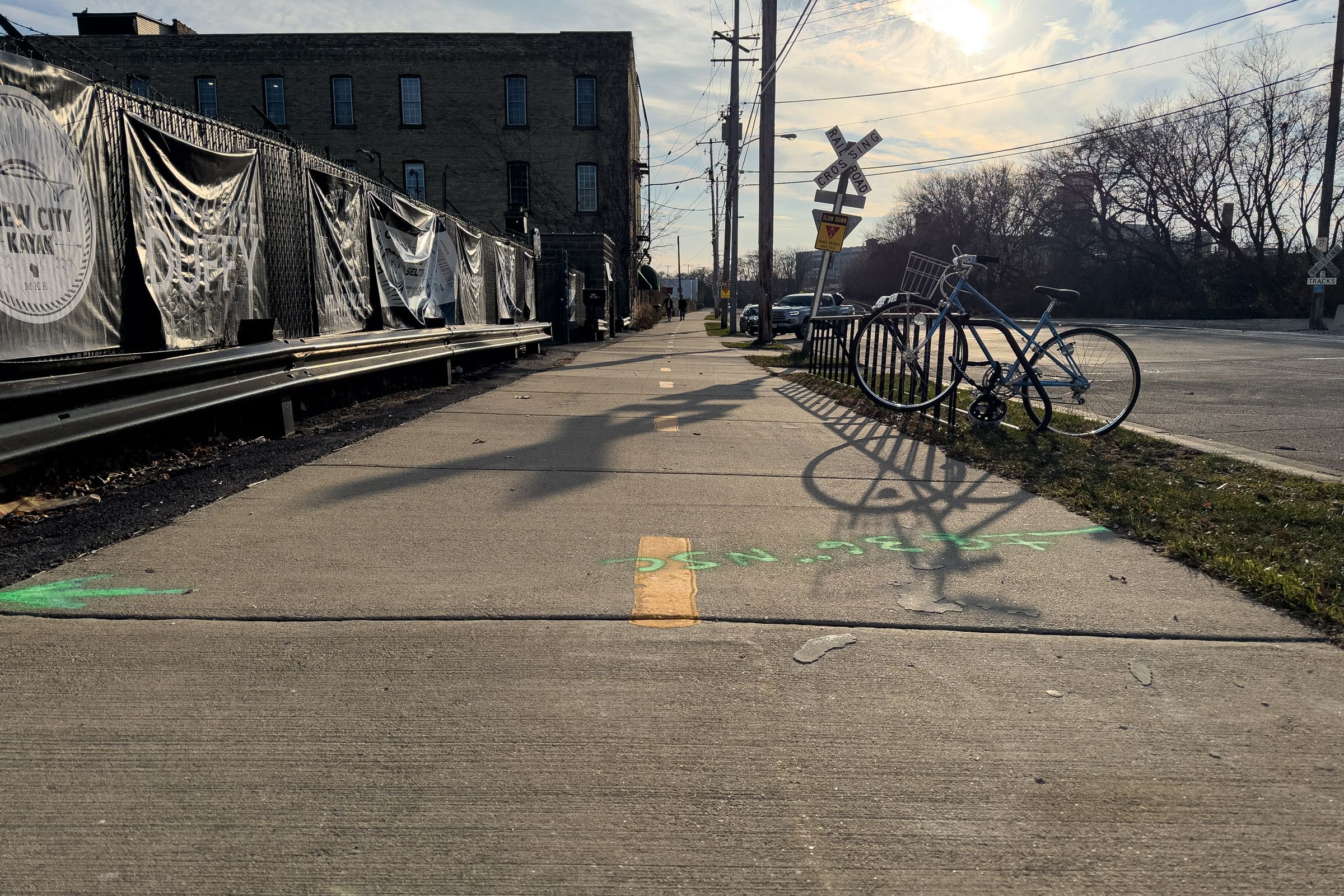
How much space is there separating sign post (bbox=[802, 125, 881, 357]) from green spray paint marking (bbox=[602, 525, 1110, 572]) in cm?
1157

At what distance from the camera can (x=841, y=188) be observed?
16828 millimetres

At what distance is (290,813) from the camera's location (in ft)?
6.86

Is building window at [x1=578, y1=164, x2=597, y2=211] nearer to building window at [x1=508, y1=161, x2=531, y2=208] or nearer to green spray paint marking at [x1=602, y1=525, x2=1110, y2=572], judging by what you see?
building window at [x1=508, y1=161, x2=531, y2=208]

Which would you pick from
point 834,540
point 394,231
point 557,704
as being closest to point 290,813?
point 557,704

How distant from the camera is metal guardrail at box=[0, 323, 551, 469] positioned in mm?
4316

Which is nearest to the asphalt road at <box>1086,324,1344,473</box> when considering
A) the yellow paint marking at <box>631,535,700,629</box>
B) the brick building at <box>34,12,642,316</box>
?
the yellow paint marking at <box>631,535,700,629</box>

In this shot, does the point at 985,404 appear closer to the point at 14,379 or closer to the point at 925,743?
the point at 925,743

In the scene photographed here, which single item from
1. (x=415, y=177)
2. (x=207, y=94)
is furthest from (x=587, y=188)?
(x=207, y=94)

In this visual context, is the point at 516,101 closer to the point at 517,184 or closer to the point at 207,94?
the point at 517,184

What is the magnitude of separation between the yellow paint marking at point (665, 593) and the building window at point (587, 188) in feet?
135

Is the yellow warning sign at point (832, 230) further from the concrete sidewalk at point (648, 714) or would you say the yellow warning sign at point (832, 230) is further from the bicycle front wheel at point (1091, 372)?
the concrete sidewalk at point (648, 714)

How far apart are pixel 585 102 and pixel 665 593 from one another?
42.8 meters

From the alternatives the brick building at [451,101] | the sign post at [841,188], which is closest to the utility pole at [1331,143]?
the sign post at [841,188]

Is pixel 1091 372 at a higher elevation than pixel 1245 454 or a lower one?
higher
